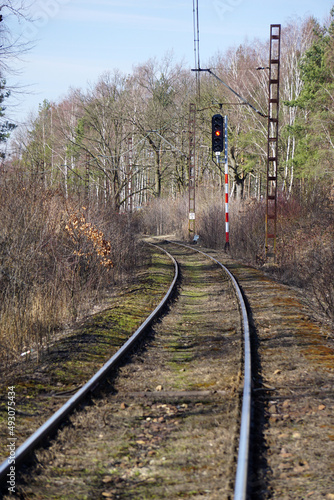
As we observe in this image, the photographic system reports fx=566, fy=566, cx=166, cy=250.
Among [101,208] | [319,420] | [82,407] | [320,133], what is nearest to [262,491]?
[319,420]

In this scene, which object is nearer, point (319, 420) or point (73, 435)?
point (73, 435)

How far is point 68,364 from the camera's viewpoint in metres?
6.91

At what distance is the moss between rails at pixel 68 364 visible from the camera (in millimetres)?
5270

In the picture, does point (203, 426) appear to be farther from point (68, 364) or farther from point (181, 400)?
point (68, 364)

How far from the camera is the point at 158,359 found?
7168mm

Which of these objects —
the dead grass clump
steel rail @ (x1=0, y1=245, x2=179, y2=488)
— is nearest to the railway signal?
the dead grass clump

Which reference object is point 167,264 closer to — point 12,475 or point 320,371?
point 320,371

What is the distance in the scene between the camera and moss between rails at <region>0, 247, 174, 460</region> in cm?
527

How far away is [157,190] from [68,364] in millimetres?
39805

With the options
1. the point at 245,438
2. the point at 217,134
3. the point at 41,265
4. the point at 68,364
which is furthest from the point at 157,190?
the point at 245,438

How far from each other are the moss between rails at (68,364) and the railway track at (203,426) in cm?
35

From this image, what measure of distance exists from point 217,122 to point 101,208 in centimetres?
860

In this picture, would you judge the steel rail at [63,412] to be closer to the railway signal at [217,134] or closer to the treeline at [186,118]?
the railway signal at [217,134]

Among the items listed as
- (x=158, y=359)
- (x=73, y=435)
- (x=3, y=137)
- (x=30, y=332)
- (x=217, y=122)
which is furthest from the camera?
(x=3, y=137)
